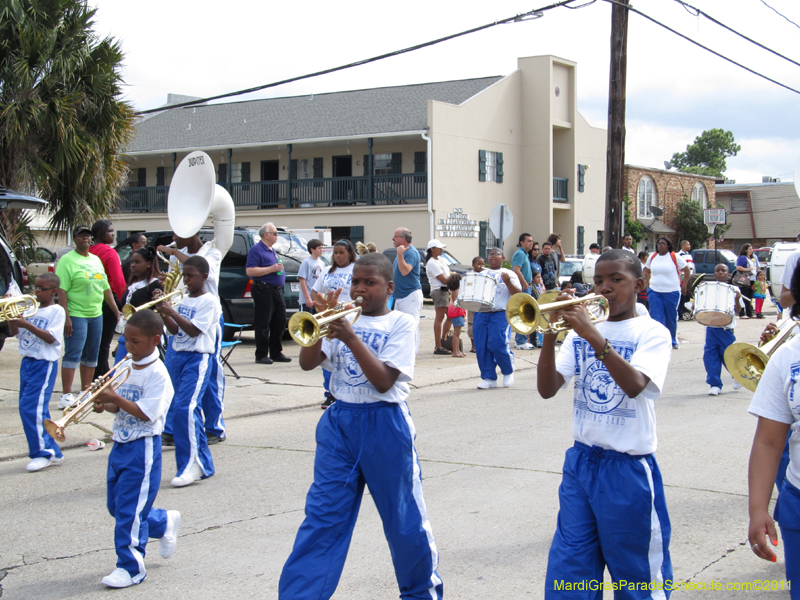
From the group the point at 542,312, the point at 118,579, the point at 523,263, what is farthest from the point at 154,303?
the point at 523,263

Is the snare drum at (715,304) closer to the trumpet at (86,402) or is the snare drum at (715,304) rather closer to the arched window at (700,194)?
the trumpet at (86,402)

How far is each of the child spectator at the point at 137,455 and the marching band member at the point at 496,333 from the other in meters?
6.02

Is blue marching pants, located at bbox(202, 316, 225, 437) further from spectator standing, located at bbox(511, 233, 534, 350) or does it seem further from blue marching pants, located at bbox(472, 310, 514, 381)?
spectator standing, located at bbox(511, 233, 534, 350)

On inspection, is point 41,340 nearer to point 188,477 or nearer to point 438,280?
point 188,477

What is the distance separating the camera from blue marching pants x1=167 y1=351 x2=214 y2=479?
5.80 meters

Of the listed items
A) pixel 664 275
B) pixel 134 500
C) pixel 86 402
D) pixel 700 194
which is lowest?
pixel 134 500

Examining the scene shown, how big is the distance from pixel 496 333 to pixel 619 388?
683cm

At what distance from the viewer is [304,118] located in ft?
105

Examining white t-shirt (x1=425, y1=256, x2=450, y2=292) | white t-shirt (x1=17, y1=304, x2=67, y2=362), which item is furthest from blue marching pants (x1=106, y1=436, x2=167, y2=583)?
white t-shirt (x1=425, y1=256, x2=450, y2=292)

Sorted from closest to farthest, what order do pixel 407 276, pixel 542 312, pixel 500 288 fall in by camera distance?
pixel 542 312
pixel 500 288
pixel 407 276

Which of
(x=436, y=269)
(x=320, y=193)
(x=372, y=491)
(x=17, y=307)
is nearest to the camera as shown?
(x=372, y=491)

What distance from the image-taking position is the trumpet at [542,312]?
3193 millimetres

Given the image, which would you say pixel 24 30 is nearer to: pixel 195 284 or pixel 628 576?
pixel 195 284

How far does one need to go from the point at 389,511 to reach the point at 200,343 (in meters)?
2.95
